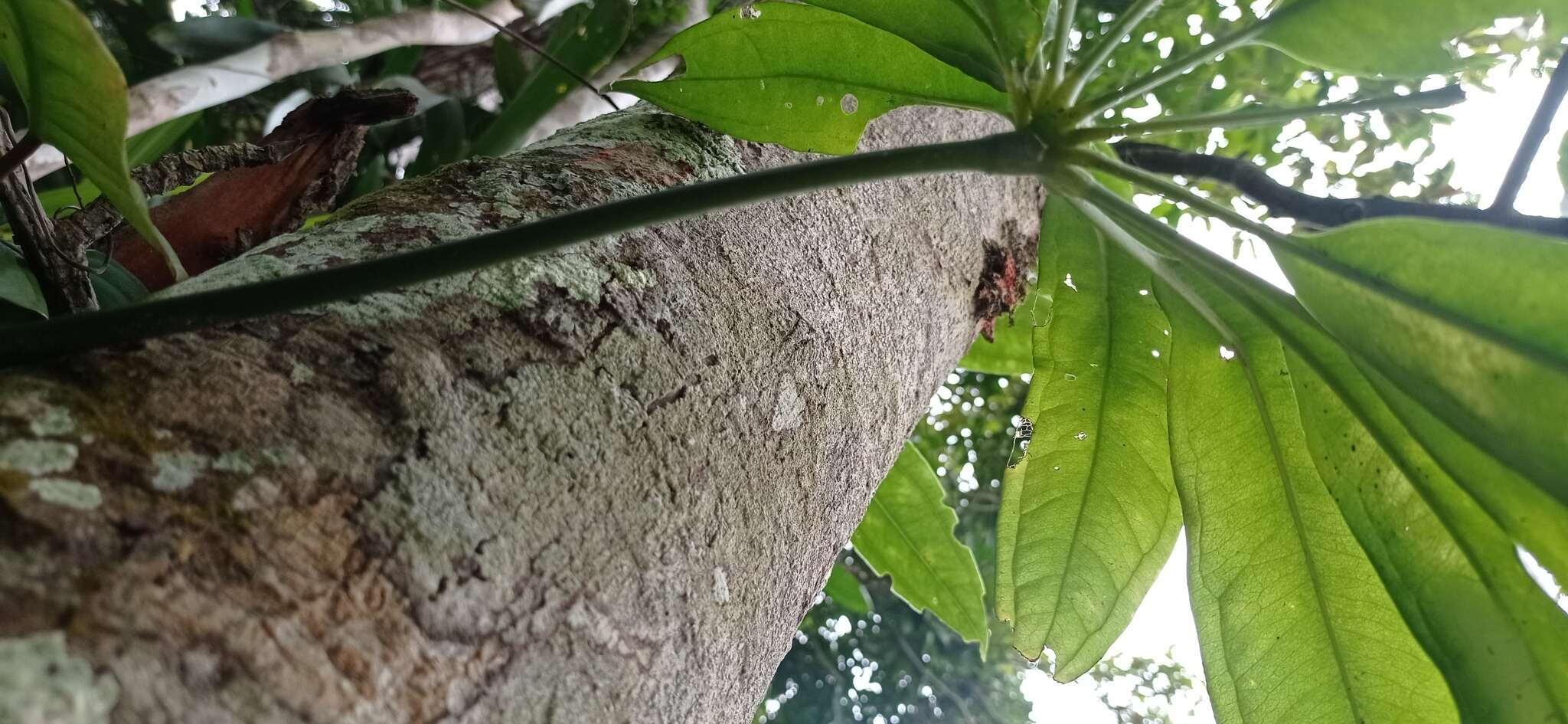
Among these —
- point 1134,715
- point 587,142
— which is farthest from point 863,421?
point 1134,715

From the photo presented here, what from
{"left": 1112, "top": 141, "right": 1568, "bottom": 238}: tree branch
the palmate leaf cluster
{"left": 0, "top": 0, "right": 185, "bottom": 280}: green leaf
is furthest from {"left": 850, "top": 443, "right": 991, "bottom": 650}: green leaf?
{"left": 0, "top": 0, "right": 185, "bottom": 280}: green leaf

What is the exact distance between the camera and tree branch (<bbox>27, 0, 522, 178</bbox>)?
0.78 metres

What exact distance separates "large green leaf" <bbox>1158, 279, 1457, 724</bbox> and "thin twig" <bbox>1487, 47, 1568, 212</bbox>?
0.14 m

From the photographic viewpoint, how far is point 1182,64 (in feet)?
1.48

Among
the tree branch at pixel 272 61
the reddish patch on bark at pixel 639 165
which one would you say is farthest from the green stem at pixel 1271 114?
the tree branch at pixel 272 61

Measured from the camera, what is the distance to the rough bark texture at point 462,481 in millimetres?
208

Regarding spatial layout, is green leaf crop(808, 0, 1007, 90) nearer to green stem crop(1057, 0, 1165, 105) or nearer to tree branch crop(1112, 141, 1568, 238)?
green stem crop(1057, 0, 1165, 105)

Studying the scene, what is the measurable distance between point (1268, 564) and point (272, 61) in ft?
3.21

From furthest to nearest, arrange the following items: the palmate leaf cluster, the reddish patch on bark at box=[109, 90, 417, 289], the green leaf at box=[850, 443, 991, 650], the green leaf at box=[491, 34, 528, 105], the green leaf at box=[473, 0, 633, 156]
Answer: the green leaf at box=[491, 34, 528, 105] → the green leaf at box=[473, 0, 633, 156] → the green leaf at box=[850, 443, 991, 650] → the reddish patch on bark at box=[109, 90, 417, 289] → the palmate leaf cluster

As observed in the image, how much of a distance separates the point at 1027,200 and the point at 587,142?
1.73ft

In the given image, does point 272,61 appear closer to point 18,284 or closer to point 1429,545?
point 18,284

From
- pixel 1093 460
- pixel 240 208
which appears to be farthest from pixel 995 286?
pixel 240 208

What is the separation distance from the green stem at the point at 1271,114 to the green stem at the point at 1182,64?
0.5 inches

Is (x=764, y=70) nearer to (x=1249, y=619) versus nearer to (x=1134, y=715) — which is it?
(x=1249, y=619)
